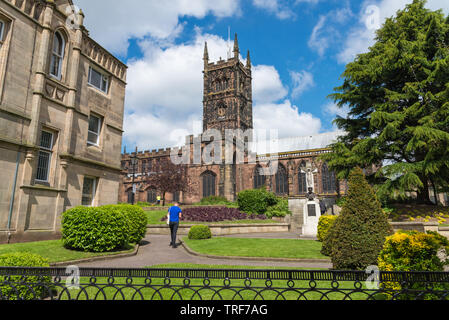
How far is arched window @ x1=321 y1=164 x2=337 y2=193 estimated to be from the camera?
4119 cm

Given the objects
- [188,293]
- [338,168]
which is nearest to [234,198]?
[338,168]

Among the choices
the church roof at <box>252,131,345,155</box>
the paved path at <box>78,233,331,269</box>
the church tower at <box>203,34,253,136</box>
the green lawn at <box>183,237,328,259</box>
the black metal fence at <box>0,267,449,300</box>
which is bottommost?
the paved path at <box>78,233,331,269</box>

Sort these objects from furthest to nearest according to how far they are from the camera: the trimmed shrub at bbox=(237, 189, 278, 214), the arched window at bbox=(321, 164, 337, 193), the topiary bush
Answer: the arched window at bbox=(321, 164, 337, 193)
the trimmed shrub at bbox=(237, 189, 278, 214)
the topiary bush

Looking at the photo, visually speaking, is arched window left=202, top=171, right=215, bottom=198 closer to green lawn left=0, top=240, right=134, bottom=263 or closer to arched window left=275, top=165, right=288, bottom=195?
arched window left=275, top=165, right=288, bottom=195

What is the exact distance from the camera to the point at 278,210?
84.5 ft

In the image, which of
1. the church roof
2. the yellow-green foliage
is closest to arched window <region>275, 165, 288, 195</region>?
the church roof

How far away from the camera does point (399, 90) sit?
63.4 ft

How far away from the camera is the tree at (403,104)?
1596 centimetres

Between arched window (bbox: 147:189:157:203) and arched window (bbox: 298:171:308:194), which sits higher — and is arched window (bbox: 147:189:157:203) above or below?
below

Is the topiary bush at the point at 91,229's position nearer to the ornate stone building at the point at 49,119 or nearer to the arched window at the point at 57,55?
the ornate stone building at the point at 49,119

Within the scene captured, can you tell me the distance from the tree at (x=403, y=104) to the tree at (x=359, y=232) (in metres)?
11.1

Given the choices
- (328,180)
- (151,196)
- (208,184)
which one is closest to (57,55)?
(208,184)

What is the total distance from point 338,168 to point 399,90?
6963mm

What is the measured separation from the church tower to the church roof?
5234 mm
